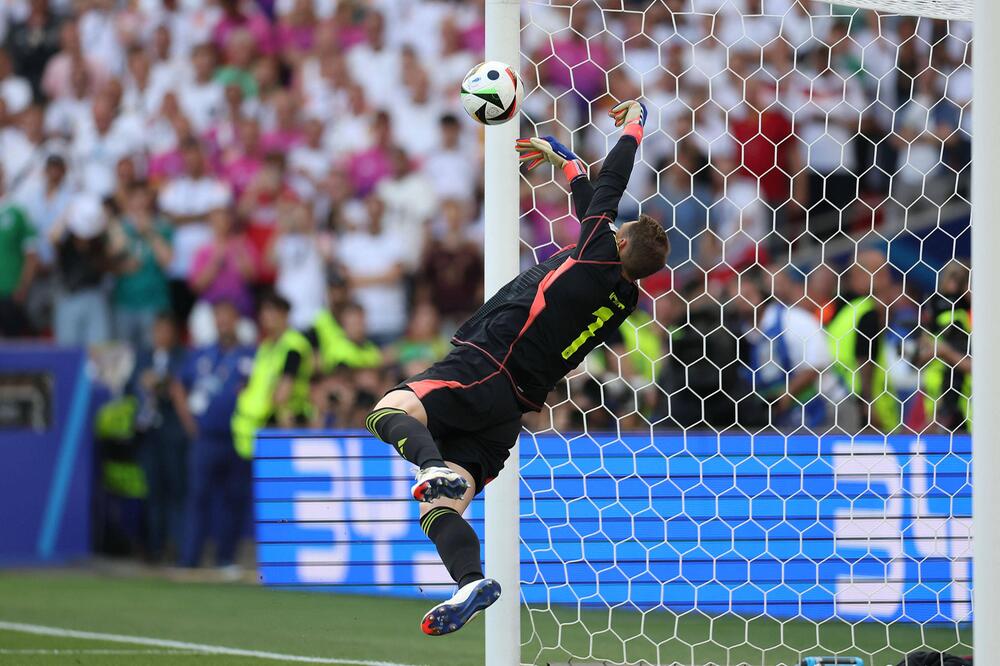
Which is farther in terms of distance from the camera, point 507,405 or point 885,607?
point 885,607

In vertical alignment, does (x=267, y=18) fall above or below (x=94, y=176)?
above

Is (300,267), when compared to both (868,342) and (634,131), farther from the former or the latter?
(634,131)

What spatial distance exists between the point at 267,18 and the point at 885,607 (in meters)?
9.95

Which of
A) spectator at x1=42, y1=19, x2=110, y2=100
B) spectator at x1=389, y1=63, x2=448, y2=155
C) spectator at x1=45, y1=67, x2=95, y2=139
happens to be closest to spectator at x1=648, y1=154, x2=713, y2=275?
spectator at x1=389, y1=63, x2=448, y2=155

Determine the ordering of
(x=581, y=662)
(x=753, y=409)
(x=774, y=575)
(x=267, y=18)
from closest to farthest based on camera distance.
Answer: (x=581, y=662), (x=774, y=575), (x=753, y=409), (x=267, y=18)

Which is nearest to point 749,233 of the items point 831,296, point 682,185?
point 682,185

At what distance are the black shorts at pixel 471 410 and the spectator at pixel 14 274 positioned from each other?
8.55 metres

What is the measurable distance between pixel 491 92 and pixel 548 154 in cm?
44

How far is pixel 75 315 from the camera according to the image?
1301 centimetres

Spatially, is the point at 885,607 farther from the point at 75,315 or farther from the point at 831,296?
the point at 75,315

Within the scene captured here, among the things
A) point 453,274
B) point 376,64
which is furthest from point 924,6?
point 376,64

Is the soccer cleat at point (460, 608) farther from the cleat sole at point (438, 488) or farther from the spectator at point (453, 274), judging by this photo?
the spectator at point (453, 274)

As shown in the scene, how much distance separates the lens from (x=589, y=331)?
239 inches

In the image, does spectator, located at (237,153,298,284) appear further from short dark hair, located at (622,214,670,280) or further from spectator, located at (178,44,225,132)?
short dark hair, located at (622,214,670,280)
